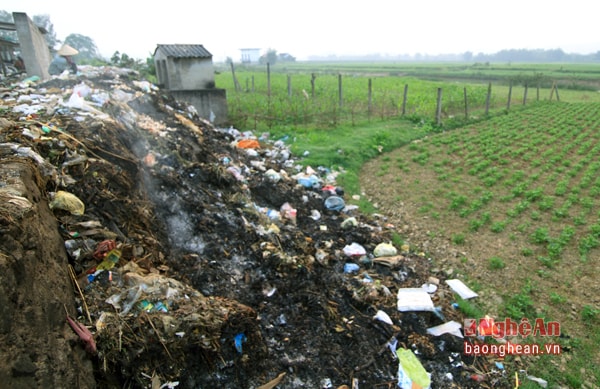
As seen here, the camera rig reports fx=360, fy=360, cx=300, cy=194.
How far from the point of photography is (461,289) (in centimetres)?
455

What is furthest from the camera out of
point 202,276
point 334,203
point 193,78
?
point 193,78

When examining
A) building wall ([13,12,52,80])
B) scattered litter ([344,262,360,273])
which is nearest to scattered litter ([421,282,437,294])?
scattered litter ([344,262,360,273])

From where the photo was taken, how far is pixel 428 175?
8234mm

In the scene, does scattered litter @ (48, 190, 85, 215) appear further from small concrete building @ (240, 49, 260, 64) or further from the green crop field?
small concrete building @ (240, 49, 260, 64)

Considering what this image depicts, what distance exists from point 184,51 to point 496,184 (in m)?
9.29

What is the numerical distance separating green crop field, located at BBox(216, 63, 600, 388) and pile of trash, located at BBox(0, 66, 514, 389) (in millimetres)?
765

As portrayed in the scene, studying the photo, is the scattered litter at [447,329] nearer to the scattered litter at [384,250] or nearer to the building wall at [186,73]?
the scattered litter at [384,250]

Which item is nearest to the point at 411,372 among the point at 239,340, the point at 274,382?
the point at 274,382

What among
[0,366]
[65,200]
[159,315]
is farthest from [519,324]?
[65,200]

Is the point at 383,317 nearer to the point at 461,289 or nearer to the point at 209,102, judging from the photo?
the point at 461,289

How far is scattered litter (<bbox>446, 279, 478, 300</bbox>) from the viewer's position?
175 inches

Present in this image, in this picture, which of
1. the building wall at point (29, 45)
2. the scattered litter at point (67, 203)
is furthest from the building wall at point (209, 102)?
the scattered litter at point (67, 203)

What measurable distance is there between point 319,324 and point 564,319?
284 centimetres

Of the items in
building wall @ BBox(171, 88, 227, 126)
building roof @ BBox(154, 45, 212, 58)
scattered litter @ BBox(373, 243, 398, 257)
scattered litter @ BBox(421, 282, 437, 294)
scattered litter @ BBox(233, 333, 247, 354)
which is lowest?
scattered litter @ BBox(421, 282, 437, 294)
